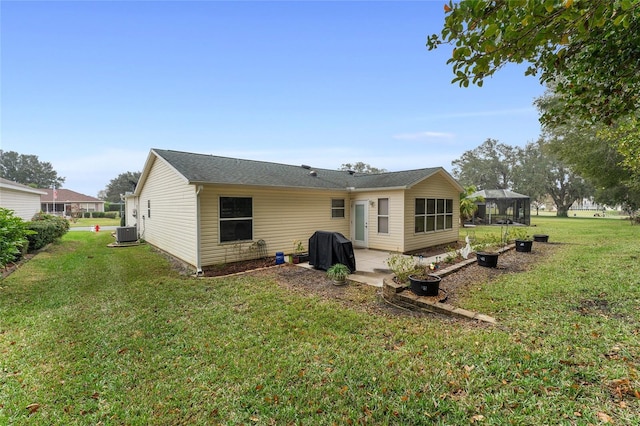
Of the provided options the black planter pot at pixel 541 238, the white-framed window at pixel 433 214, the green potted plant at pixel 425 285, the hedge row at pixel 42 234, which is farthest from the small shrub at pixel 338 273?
the black planter pot at pixel 541 238

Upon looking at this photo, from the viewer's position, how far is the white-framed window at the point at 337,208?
37.0 feet

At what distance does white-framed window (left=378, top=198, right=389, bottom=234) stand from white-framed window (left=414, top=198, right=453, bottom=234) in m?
1.13

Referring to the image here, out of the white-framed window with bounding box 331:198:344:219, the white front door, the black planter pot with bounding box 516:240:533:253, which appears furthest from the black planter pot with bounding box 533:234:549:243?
the white-framed window with bounding box 331:198:344:219

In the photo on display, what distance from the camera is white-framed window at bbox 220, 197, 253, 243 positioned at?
8242mm

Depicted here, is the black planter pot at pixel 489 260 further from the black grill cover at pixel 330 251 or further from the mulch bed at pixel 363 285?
the black grill cover at pixel 330 251

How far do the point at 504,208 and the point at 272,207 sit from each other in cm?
2381

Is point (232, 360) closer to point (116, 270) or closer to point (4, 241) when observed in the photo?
point (4, 241)

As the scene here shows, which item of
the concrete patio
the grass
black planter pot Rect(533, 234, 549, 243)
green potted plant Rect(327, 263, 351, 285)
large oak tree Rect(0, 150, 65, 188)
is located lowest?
the grass

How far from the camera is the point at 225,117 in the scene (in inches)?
616

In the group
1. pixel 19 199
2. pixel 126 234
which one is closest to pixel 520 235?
pixel 126 234

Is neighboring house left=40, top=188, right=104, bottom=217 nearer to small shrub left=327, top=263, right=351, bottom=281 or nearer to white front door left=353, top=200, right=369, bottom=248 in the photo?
white front door left=353, top=200, right=369, bottom=248

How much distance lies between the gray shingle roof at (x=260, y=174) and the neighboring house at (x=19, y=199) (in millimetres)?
9046

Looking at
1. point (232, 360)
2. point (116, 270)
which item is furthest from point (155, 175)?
point (232, 360)

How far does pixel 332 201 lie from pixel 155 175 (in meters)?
7.16
